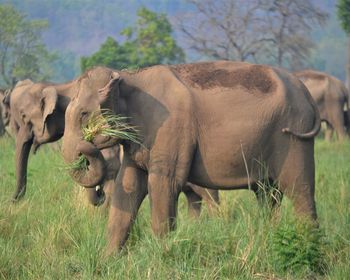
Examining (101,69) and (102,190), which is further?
(102,190)

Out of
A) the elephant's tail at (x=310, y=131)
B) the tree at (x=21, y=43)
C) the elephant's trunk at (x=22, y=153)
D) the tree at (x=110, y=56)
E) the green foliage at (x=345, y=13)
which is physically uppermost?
the elephant's tail at (x=310, y=131)

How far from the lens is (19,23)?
50094 mm

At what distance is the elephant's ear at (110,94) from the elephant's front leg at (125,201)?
0.57 m

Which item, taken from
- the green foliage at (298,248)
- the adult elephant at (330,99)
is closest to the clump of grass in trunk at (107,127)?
the green foliage at (298,248)

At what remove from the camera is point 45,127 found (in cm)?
954

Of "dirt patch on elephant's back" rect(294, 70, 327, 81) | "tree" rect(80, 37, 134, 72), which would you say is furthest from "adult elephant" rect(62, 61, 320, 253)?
"tree" rect(80, 37, 134, 72)

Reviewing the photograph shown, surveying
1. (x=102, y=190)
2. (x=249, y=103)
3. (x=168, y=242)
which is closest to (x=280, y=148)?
(x=249, y=103)

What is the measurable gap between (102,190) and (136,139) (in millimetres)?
2407

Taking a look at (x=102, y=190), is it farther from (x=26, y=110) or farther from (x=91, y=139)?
(x=91, y=139)

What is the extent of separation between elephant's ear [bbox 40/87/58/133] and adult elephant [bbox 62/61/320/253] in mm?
2521

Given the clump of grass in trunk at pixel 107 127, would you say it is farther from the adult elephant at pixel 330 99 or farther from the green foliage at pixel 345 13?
the green foliage at pixel 345 13

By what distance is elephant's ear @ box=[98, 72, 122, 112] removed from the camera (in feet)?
21.0

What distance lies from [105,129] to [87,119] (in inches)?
8.5

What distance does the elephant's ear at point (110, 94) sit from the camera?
6.41 m
